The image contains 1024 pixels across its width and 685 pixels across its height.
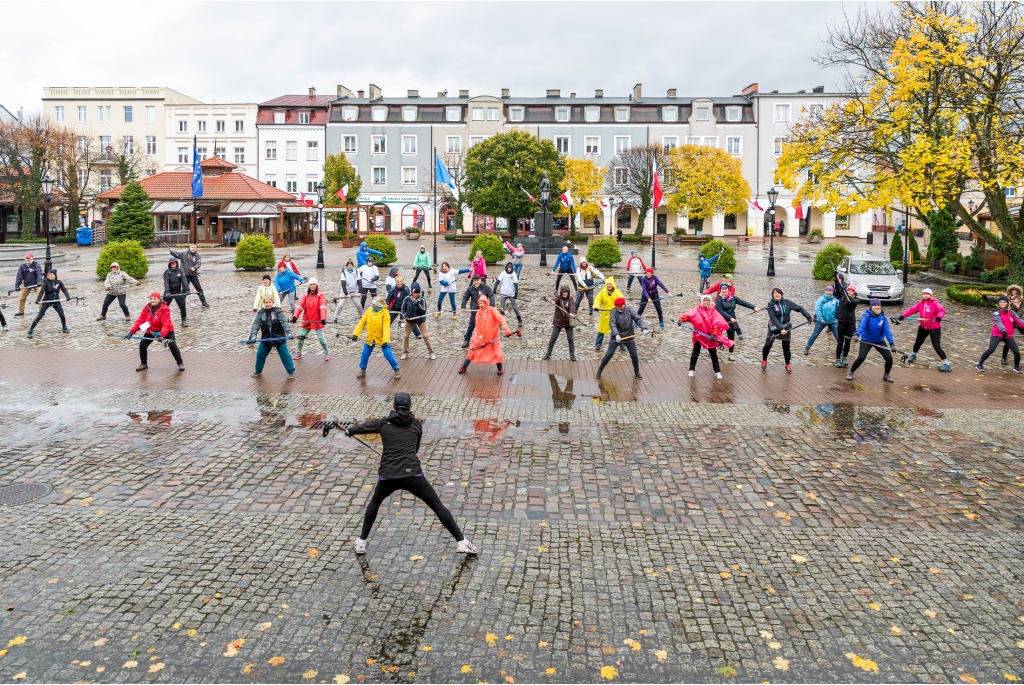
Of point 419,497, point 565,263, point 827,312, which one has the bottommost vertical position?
point 419,497

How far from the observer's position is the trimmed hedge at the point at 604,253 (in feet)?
116

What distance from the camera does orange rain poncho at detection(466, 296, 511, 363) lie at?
1423cm

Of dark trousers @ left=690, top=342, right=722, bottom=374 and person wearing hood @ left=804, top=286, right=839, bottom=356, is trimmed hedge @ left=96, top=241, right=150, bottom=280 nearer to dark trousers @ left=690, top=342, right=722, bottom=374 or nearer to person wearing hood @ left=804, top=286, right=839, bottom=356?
dark trousers @ left=690, top=342, right=722, bottom=374

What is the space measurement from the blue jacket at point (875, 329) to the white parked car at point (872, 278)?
1045cm

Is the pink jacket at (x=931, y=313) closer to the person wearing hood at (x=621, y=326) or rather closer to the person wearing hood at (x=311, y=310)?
the person wearing hood at (x=621, y=326)

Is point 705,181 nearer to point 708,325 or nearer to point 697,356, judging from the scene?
point 697,356

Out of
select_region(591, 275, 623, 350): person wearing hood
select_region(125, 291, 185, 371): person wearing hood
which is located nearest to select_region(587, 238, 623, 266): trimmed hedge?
select_region(591, 275, 623, 350): person wearing hood

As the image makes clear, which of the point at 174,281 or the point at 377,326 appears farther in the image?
the point at 174,281

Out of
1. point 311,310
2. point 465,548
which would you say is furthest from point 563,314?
point 465,548

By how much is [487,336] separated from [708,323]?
385cm

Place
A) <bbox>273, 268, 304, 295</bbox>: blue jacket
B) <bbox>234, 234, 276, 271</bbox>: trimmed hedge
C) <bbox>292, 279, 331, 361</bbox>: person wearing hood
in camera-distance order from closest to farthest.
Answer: <bbox>292, 279, 331, 361</bbox>: person wearing hood < <bbox>273, 268, 304, 295</bbox>: blue jacket < <bbox>234, 234, 276, 271</bbox>: trimmed hedge

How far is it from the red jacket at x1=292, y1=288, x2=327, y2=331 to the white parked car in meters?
16.2

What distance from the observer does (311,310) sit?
1531cm

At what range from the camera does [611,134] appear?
235 ft
